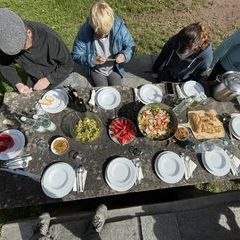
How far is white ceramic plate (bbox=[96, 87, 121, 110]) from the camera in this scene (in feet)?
11.4

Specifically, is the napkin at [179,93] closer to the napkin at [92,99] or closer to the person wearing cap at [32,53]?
the napkin at [92,99]

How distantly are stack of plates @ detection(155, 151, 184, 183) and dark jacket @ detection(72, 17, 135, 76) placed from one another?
1561 mm

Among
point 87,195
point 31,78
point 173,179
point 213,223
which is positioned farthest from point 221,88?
point 31,78

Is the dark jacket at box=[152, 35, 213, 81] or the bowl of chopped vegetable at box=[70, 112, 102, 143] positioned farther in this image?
the dark jacket at box=[152, 35, 213, 81]

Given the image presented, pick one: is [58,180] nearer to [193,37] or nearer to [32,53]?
[32,53]

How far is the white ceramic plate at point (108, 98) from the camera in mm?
3461

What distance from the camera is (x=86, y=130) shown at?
324 centimetres

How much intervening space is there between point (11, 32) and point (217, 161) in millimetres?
2605

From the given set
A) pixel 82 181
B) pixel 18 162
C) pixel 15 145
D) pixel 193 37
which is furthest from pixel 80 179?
pixel 193 37

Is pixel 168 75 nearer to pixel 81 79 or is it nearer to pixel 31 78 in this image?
pixel 81 79

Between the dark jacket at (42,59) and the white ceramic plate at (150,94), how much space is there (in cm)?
116

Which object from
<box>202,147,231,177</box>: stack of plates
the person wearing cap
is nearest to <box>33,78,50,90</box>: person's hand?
the person wearing cap

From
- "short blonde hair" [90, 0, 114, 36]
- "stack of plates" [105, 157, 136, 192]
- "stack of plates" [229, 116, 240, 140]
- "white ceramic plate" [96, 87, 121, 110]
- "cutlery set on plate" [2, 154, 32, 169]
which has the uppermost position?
"short blonde hair" [90, 0, 114, 36]

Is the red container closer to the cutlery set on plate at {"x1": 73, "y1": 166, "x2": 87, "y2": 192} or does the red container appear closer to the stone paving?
the cutlery set on plate at {"x1": 73, "y1": 166, "x2": 87, "y2": 192}
